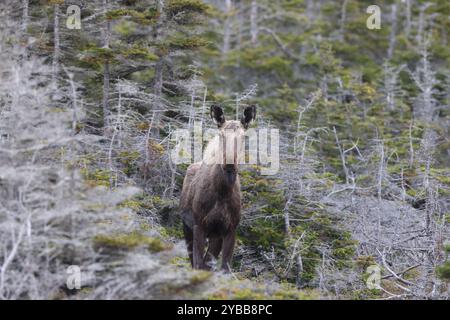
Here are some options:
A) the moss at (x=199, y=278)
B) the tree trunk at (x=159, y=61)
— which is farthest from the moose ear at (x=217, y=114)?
the tree trunk at (x=159, y=61)

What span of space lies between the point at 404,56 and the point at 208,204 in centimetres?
2621

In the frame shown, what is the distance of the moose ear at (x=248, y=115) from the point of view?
12055mm

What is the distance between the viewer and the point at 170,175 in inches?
681

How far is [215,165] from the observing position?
40.4 ft

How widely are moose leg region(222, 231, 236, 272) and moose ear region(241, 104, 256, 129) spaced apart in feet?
6.71

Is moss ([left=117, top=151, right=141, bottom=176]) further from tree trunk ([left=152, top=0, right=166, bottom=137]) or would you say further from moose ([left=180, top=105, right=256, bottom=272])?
moose ([left=180, top=105, right=256, bottom=272])

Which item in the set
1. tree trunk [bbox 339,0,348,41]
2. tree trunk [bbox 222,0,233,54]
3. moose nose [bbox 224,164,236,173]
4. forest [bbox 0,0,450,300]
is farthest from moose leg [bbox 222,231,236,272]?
tree trunk [bbox 339,0,348,41]

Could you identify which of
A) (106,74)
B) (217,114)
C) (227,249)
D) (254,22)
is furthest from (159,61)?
(254,22)

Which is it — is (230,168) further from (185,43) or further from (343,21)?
(343,21)

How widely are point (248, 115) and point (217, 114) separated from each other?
1.82 feet
